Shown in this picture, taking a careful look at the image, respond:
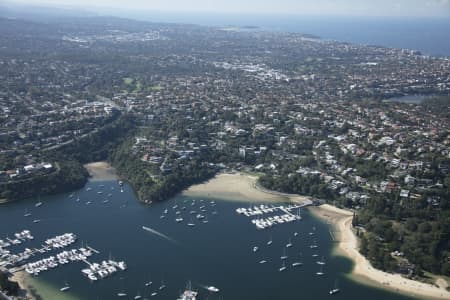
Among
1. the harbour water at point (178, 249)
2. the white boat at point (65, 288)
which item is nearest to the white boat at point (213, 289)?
the harbour water at point (178, 249)

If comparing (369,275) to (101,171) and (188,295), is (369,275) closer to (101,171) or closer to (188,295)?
(188,295)

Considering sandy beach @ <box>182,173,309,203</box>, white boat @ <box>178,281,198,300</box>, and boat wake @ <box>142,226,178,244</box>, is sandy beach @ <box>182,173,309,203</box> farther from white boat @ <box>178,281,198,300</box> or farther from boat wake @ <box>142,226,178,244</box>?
white boat @ <box>178,281,198,300</box>

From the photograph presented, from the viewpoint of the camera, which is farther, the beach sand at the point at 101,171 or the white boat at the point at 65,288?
the beach sand at the point at 101,171

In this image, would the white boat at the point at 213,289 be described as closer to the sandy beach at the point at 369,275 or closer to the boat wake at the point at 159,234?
the boat wake at the point at 159,234

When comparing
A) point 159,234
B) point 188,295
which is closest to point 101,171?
point 159,234

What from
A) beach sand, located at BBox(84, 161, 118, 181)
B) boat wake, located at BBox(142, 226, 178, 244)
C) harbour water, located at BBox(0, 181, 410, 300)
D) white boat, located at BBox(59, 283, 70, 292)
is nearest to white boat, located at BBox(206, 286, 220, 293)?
harbour water, located at BBox(0, 181, 410, 300)
